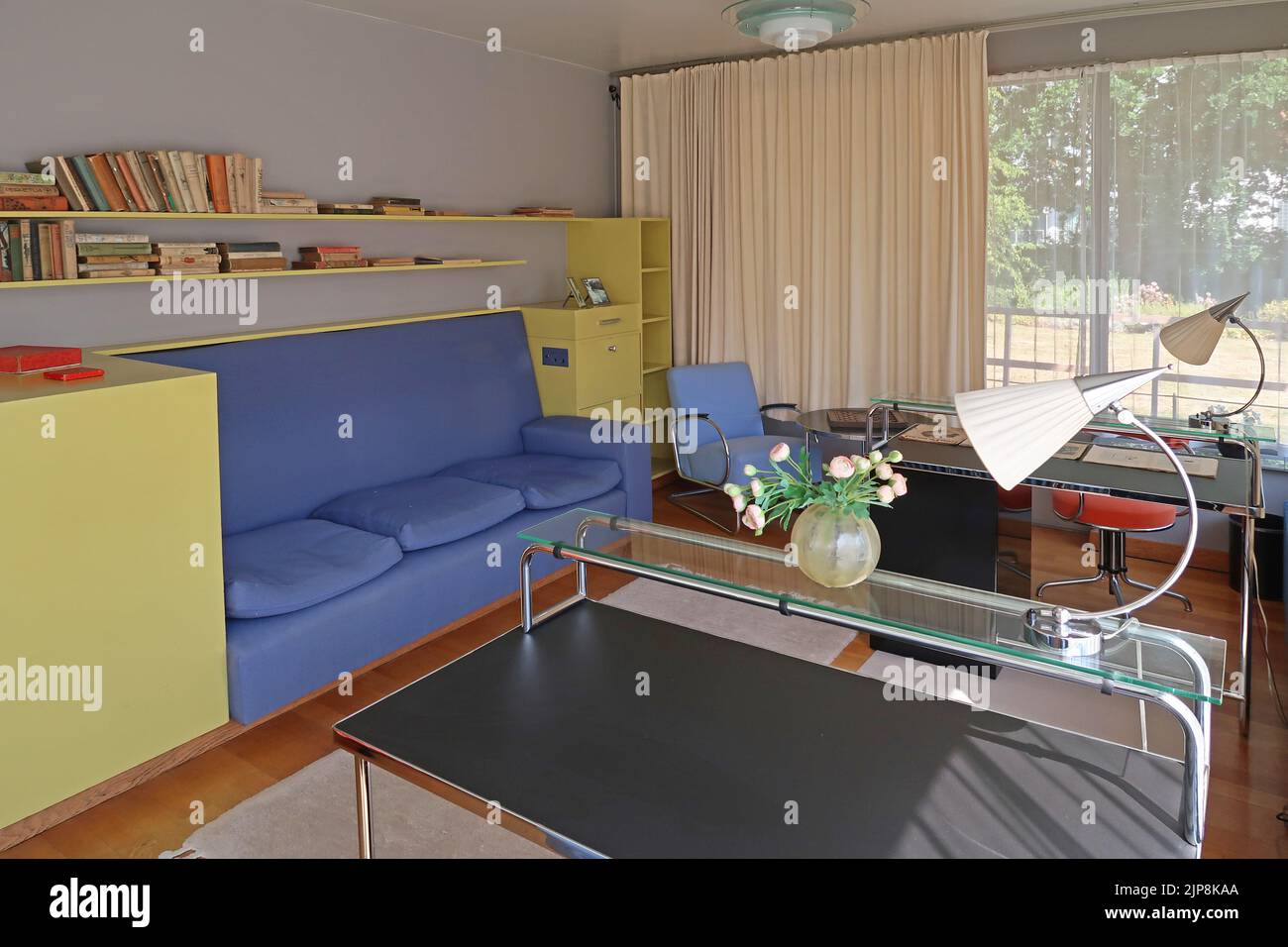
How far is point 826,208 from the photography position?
573 centimetres

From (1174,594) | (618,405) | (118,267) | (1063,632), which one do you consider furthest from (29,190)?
(1174,594)

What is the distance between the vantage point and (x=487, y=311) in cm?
537

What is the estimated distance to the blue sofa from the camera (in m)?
3.37

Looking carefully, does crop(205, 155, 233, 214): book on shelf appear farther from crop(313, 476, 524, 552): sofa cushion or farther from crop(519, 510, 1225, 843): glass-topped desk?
crop(519, 510, 1225, 843): glass-topped desk

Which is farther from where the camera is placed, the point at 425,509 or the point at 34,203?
the point at 425,509

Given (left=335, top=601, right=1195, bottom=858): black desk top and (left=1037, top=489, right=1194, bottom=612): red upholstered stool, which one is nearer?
(left=335, top=601, right=1195, bottom=858): black desk top

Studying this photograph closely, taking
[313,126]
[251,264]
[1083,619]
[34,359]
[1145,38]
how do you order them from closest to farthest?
1. [1083,619]
2. [34,359]
3. [251,264]
4. [313,126]
5. [1145,38]

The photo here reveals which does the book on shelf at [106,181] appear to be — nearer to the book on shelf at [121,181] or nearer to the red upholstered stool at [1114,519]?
the book on shelf at [121,181]

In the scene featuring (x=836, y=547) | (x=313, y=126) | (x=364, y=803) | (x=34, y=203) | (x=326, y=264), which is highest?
(x=313, y=126)

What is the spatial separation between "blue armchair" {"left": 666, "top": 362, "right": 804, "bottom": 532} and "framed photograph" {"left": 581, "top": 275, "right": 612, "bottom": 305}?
2.23 ft

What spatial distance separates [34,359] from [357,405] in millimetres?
1567

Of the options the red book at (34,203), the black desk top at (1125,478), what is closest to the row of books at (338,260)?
the red book at (34,203)

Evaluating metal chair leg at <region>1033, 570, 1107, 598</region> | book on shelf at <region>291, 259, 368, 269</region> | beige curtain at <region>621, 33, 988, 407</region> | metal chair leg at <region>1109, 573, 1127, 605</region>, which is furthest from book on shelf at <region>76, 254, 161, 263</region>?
metal chair leg at <region>1109, 573, 1127, 605</region>

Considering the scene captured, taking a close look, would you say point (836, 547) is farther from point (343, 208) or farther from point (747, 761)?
point (343, 208)
